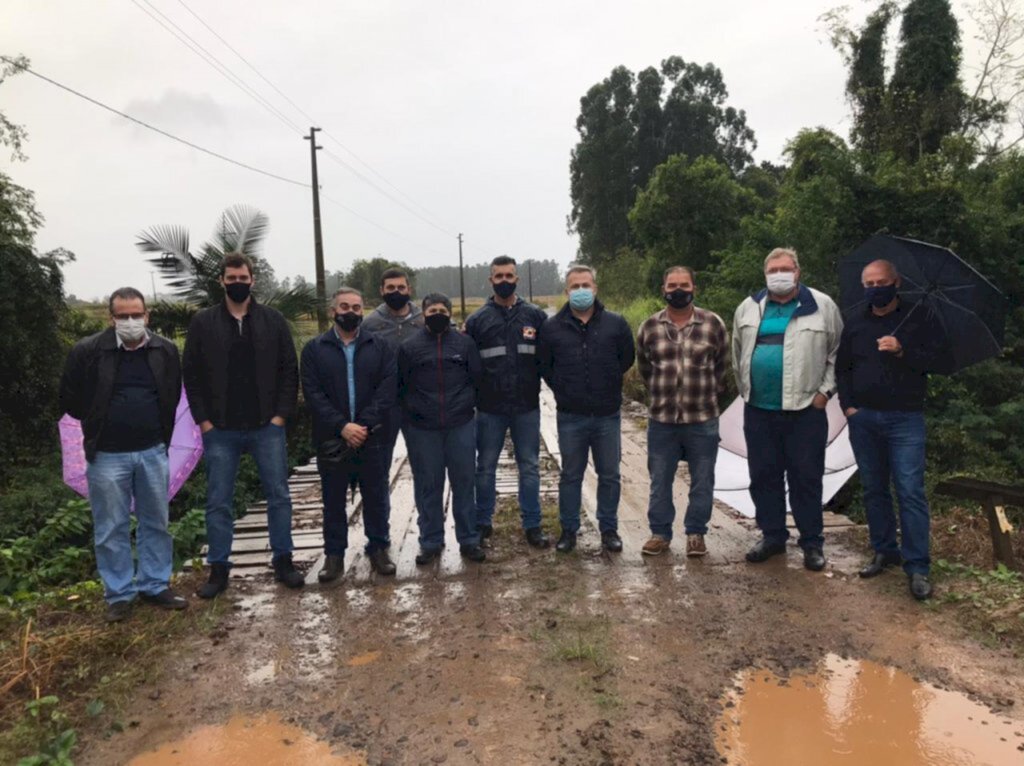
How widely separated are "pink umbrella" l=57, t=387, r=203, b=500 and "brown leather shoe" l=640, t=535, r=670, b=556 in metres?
3.25

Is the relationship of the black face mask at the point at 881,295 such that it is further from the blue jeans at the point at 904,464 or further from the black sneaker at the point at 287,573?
the black sneaker at the point at 287,573

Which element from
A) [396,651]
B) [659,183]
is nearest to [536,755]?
[396,651]

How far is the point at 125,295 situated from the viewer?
12.9 ft

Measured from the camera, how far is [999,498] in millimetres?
4316

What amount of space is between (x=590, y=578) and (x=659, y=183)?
1652cm

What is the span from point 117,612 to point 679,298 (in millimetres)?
3739

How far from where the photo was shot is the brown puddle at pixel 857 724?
8.54 ft

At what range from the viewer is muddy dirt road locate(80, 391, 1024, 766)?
2750mm

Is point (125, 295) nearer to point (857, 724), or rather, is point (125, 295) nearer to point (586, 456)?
point (586, 456)

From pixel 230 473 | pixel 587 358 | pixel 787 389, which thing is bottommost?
pixel 230 473

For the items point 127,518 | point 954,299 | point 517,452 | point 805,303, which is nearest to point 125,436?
point 127,518

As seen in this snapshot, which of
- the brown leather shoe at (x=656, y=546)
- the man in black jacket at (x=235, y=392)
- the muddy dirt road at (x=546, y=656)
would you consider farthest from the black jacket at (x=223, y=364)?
the brown leather shoe at (x=656, y=546)

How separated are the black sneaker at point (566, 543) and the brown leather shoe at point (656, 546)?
1.56 feet

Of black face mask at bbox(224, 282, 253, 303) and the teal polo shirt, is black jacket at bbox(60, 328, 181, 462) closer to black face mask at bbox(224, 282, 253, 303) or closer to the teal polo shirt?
black face mask at bbox(224, 282, 253, 303)
